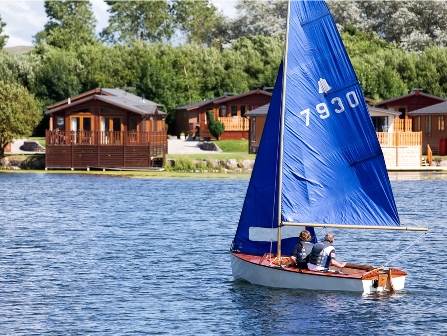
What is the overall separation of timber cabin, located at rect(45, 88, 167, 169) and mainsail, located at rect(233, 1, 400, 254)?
58.3m

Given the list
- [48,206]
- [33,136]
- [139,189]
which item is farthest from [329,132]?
[33,136]

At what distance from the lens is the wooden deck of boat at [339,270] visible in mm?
37594

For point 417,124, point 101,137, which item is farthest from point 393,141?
point 101,137

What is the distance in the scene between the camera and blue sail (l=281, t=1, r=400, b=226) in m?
38.3

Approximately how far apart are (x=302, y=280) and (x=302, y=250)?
914 mm

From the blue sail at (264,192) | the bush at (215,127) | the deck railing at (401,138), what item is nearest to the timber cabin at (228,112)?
the bush at (215,127)

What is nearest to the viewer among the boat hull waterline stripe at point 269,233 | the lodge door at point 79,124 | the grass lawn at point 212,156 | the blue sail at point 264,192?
the blue sail at point 264,192

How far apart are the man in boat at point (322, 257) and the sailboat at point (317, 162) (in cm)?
25

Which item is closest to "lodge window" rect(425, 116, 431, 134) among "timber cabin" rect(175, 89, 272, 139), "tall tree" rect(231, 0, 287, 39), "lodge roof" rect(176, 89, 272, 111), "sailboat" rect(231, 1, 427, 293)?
"timber cabin" rect(175, 89, 272, 139)

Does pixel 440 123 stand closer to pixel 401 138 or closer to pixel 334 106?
pixel 401 138

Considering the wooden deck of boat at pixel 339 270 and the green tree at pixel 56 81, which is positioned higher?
the green tree at pixel 56 81

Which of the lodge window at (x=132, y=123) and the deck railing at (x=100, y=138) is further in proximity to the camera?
the lodge window at (x=132, y=123)

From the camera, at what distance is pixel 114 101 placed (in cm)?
10156

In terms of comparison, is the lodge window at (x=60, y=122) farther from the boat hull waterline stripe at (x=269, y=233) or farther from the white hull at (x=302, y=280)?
the white hull at (x=302, y=280)
